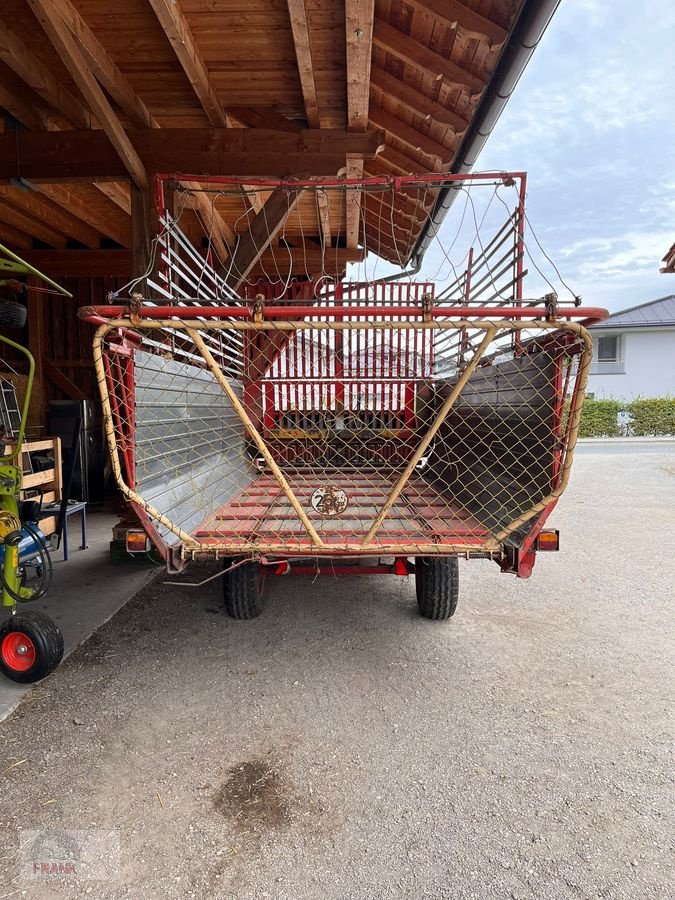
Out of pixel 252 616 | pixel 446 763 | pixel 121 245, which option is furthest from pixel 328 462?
pixel 121 245

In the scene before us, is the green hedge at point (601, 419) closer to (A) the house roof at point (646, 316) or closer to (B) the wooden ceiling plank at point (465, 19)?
(A) the house roof at point (646, 316)

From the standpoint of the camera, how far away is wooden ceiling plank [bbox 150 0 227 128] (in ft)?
9.89

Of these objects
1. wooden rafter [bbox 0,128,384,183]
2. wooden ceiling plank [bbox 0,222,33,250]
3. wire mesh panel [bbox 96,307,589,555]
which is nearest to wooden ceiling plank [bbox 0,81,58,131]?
wooden rafter [bbox 0,128,384,183]

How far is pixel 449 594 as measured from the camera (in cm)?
318

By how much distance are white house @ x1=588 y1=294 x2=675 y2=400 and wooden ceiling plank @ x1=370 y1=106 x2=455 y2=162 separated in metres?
20.0

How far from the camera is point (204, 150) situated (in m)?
4.06

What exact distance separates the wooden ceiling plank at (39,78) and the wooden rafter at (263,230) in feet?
5.24

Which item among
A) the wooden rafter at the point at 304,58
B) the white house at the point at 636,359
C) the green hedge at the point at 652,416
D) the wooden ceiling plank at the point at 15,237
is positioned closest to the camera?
the wooden rafter at the point at 304,58

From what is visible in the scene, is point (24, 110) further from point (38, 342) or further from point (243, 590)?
point (38, 342)

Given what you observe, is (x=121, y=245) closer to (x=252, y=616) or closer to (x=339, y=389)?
(x=339, y=389)

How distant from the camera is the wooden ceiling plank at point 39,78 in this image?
11.1 feet

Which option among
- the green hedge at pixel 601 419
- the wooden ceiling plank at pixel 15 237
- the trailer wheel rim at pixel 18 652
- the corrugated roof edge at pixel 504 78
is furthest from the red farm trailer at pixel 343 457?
the green hedge at pixel 601 419

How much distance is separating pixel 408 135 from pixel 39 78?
116 inches

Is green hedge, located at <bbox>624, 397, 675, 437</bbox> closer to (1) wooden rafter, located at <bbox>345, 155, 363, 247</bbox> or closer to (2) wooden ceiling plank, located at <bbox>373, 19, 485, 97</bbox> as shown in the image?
(1) wooden rafter, located at <bbox>345, 155, 363, 247</bbox>
